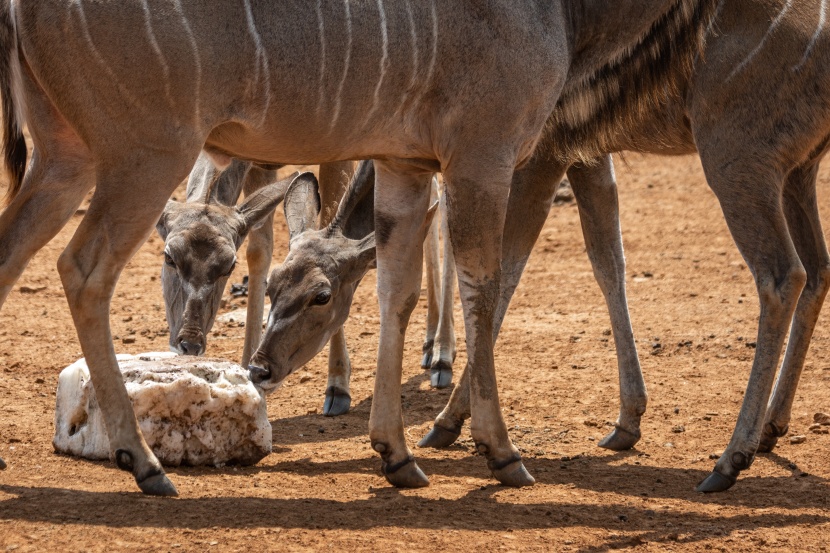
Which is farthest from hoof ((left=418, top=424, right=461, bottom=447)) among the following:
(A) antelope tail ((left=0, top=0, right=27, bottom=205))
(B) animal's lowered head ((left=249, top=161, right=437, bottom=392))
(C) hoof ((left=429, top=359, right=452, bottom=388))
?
(A) antelope tail ((left=0, top=0, right=27, bottom=205))

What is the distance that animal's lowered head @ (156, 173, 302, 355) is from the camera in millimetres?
6754

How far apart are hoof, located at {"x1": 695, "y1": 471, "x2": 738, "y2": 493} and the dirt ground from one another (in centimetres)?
8

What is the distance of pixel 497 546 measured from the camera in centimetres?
452

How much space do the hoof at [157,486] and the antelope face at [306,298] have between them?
1.37m

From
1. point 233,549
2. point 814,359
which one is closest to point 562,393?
point 814,359

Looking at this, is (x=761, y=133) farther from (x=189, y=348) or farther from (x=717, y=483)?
(x=189, y=348)

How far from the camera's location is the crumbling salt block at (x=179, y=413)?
546 centimetres

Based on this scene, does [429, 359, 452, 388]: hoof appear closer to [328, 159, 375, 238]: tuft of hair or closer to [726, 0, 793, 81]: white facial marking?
[328, 159, 375, 238]: tuft of hair

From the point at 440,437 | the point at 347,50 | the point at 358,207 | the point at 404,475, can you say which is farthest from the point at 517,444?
the point at 347,50

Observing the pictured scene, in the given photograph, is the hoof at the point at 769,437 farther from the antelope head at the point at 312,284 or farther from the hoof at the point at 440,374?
the hoof at the point at 440,374

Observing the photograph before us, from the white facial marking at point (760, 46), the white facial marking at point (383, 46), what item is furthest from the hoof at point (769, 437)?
the white facial marking at point (383, 46)

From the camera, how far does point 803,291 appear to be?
6.30m

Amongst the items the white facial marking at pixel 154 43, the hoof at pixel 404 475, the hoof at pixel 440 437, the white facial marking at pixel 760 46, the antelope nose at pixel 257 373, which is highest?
the white facial marking at pixel 760 46

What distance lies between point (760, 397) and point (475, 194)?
171 centimetres
